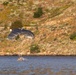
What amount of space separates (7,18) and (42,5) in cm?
1659

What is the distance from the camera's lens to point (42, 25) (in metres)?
156

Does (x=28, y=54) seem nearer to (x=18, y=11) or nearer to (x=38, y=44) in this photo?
(x=38, y=44)

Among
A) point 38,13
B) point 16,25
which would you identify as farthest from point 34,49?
point 38,13

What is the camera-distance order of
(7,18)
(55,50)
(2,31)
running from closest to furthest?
(55,50) < (2,31) < (7,18)

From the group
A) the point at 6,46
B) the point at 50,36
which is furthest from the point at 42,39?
the point at 6,46

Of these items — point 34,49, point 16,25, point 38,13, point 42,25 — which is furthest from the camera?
point 38,13

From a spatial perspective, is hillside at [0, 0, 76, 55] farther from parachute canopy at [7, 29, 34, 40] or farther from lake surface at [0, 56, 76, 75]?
lake surface at [0, 56, 76, 75]

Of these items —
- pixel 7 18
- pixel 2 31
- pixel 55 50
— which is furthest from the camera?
pixel 7 18

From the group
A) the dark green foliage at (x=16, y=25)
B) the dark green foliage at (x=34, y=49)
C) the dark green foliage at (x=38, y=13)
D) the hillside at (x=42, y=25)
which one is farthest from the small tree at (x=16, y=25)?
the dark green foliage at (x=34, y=49)

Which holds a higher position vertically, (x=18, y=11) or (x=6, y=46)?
(x=18, y=11)

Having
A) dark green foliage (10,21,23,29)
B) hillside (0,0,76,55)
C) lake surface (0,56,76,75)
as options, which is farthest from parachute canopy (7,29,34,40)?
lake surface (0,56,76,75)

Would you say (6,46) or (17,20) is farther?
(17,20)

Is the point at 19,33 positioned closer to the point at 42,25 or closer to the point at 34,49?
the point at 42,25

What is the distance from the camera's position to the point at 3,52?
14538cm
